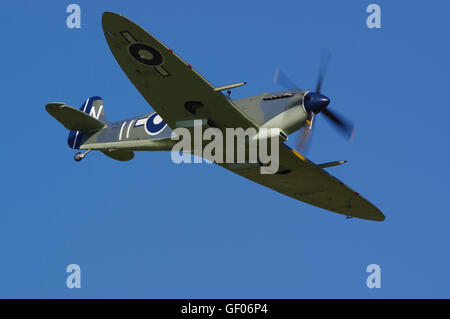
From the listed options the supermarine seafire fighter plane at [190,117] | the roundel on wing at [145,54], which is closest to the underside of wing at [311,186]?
the supermarine seafire fighter plane at [190,117]

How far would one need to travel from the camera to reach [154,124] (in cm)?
1970

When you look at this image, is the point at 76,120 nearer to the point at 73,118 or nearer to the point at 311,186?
the point at 73,118

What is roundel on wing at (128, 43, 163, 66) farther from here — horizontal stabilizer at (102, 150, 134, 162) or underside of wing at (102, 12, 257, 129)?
horizontal stabilizer at (102, 150, 134, 162)

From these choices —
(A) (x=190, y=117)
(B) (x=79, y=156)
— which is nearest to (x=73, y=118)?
(B) (x=79, y=156)

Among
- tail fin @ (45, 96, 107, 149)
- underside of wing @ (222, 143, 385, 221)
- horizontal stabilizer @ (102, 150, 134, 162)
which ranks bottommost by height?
underside of wing @ (222, 143, 385, 221)

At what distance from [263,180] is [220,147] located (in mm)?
3342

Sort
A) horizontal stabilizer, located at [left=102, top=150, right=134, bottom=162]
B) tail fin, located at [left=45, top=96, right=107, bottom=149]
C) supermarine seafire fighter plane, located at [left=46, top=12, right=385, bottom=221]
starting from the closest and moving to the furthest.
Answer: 1. supermarine seafire fighter plane, located at [left=46, top=12, right=385, bottom=221]
2. tail fin, located at [left=45, top=96, right=107, bottom=149]
3. horizontal stabilizer, located at [left=102, top=150, right=134, bottom=162]

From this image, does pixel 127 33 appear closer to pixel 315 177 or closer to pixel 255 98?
pixel 255 98

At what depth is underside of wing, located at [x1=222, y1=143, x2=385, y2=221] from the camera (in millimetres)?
20128

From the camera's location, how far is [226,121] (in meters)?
17.6

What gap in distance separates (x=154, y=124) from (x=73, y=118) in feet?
10.2

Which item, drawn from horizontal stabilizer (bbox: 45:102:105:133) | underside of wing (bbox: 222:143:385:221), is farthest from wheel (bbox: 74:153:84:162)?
underside of wing (bbox: 222:143:385:221)
